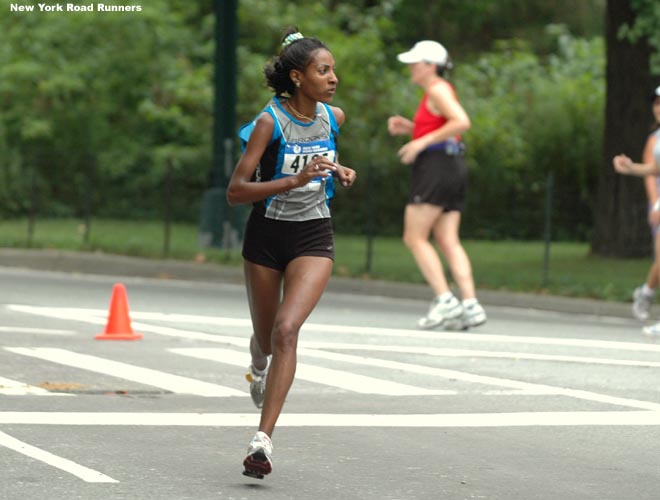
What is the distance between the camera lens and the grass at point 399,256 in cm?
1791

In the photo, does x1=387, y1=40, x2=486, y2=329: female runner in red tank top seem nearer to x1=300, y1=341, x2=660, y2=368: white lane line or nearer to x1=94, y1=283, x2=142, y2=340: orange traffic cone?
x1=300, y1=341, x2=660, y2=368: white lane line

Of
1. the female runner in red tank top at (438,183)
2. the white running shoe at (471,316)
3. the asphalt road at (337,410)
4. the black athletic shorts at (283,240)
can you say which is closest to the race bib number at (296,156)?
the black athletic shorts at (283,240)

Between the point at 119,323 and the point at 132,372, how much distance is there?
5.93 feet

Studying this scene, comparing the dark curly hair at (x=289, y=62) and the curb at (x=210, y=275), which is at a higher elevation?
the dark curly hair at (x=289, y=62)

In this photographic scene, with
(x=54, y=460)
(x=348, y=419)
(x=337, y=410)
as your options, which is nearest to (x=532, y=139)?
(x=337, y=410)

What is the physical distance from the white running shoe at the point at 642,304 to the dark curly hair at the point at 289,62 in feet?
25.3

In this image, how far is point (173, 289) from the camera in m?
16.9

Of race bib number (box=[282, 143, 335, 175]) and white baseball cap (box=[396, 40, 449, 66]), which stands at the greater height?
white baseball cap (box=[396, 40, 449, 66])

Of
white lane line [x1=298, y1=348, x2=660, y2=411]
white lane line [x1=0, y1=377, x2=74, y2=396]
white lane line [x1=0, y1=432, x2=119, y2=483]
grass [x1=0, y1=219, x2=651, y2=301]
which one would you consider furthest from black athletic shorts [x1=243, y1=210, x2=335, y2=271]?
grass [x1=0, y1=219, x2=651, y2=301]

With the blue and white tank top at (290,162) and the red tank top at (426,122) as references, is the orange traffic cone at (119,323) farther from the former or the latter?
the blue and white tank top at (290,162)

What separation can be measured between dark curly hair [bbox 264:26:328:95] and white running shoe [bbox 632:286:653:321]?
7.71 metres

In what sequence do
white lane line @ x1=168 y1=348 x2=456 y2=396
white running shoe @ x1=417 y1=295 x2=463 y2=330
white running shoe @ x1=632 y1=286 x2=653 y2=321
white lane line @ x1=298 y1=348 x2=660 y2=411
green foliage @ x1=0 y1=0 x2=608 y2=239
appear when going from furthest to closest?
green foliage @ x1=0 y1=0 x2=608 y2=239 < white running shoe @ x1=632 y1=286 x2=653 y2=321 < white running shoe @ x1=417 y1=295 x2=463 y2=330 < white lane line @ x1=168 y1=348 x2=456 y2=396 < white lane line @ x1=298 y1=348 x2=660 y2=411

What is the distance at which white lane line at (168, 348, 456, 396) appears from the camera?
960 centimetres

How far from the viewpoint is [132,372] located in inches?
398
